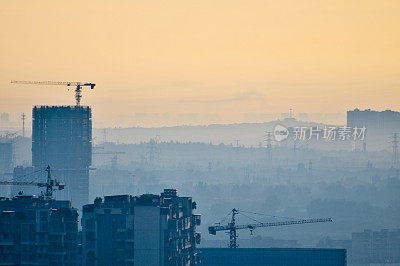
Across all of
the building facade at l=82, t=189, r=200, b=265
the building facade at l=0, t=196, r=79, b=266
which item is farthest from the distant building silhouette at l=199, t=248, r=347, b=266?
the building facade at l=0, t=196, r=79, b=266

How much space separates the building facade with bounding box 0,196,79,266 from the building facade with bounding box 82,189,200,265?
3.09m

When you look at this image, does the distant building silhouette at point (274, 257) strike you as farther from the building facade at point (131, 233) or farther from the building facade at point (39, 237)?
the building facade at point (39, 237)

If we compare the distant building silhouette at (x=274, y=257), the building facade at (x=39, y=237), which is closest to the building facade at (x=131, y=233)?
the building facade at (x=39, y=237)

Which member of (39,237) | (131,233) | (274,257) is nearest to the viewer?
(131,233)

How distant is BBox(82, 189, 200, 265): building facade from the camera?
128125 millimetres

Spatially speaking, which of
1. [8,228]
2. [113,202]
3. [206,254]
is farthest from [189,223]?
[206,254]

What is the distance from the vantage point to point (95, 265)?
130 metres

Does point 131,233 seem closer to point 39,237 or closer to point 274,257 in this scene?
point 39,237

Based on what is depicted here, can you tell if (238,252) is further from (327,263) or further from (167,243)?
(167,243)

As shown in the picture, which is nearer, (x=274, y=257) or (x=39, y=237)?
(x=39, y=237)

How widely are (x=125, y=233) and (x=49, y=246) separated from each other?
29.9 ft

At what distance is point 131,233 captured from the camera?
128 metres

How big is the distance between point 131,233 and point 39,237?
1037cm

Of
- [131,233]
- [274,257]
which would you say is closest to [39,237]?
[131,233]
